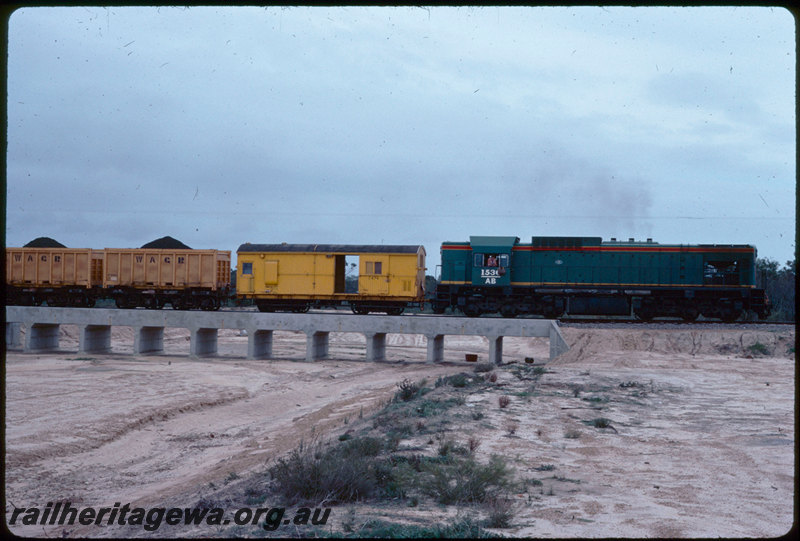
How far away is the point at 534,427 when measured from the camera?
511 inches

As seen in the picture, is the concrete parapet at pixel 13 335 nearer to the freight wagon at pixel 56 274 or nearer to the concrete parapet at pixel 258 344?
the freight wagon at pixel 56 274

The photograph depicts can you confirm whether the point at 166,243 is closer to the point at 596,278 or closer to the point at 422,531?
the point at 596,278

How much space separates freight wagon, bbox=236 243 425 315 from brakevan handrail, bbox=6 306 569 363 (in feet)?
4.97

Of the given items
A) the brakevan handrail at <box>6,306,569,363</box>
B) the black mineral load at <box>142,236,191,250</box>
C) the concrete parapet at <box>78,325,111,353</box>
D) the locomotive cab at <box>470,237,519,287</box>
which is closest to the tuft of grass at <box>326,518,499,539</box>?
the brakevan handrail at <box>6,306,569,363</box>

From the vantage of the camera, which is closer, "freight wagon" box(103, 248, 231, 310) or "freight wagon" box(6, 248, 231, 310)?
"freight wagon" box(103, 248, 231, 310)

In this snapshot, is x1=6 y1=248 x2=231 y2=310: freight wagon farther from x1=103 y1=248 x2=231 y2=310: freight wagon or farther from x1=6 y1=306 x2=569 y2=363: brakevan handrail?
x1=6 y1=306 x2=569 y2=363: brakevan handrail

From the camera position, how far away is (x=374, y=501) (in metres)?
7.89

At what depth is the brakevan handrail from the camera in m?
32.7

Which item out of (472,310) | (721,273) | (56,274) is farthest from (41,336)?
(721,273)

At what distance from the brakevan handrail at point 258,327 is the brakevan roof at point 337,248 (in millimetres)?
3415

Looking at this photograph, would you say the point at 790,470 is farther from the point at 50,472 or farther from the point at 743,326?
the point at 743,326

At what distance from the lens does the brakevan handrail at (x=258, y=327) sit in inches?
1287

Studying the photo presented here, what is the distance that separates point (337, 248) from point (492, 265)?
8.08 m

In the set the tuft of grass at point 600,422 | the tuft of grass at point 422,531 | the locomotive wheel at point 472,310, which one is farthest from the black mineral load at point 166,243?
the tuft of grass at point 422,531
